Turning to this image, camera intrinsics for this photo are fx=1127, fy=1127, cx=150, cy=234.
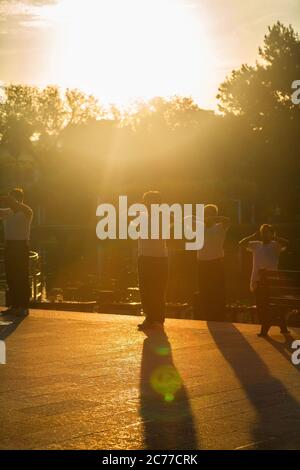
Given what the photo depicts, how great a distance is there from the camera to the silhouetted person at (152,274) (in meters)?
14.6

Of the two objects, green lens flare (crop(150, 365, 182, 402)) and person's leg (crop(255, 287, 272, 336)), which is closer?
green lens flare (crop(150, 365, 182, 402))

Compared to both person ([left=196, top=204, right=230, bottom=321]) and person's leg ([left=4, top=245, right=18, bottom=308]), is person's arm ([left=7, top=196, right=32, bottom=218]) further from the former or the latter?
person ([left=196, top=204, right=230, bottom=321])

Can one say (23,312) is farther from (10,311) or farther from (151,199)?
(151,199)

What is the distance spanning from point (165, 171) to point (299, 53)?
15851 millimetres

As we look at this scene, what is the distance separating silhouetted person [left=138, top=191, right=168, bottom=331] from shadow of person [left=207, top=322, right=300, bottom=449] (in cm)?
133

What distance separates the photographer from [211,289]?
52.3 feet

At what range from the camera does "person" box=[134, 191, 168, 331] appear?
14.6 metres

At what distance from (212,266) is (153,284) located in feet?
4.76

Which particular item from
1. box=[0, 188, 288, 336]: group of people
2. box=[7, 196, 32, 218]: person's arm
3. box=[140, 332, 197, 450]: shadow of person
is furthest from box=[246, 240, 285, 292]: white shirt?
box=[7, 196, 32, 218]: person's arm

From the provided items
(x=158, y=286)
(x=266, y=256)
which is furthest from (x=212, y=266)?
(x=158, y=286)

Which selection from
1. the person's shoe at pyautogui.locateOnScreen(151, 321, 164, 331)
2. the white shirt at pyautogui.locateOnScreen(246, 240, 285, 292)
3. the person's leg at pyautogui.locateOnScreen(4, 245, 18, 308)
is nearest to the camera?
the person's shoe at pyautogui.locateOnScreen(151, 321, 164, 331)

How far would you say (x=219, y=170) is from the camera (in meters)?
74.4
